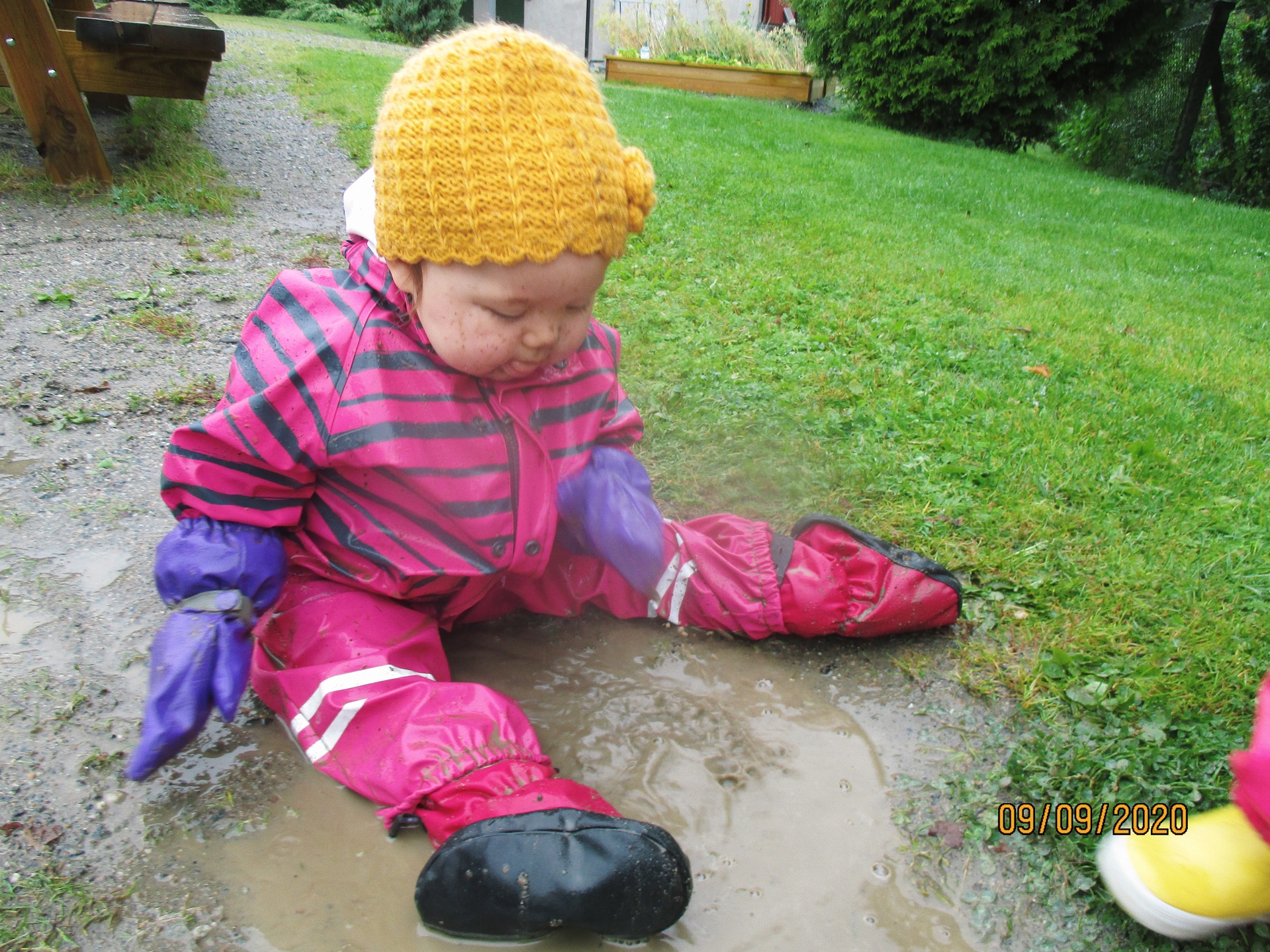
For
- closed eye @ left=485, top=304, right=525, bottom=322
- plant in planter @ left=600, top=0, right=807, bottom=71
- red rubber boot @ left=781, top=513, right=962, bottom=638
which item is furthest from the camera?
plant in planter @ left=600, top=0, right=807, bottom=71

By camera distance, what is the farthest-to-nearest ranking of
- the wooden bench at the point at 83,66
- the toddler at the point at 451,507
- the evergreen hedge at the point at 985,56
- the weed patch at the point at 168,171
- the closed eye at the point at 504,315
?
the evergreen hedge at the point at 985,56, the weed patch at the point at 168,171, the wooden bench at the point at 83,66, the closed eye at the point at 504,315, the toddler at the point at 451,507

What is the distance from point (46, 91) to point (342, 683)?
3.83 m

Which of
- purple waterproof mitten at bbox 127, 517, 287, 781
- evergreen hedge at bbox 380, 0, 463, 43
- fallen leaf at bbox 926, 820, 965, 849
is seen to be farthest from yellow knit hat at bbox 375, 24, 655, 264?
evergreen hedge at bbox 380, 0, 463, 43

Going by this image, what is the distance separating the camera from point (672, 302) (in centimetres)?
365

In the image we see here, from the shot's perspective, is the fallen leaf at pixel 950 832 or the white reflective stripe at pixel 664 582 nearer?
the fallen leaf at pixel 950 832

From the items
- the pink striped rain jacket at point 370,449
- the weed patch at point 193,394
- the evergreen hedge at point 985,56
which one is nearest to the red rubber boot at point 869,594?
the pink striped rain jacket at point 370,449

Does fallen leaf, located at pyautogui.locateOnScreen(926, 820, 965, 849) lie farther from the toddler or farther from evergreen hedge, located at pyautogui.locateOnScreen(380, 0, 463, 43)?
evergreen hedge, located at pyautogui.locateOnScreen(380, 0, 463, 43)

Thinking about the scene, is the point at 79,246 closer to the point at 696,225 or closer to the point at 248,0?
the point at 696,225

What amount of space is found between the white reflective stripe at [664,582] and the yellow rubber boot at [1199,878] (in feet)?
3.26

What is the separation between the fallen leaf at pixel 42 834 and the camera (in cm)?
146

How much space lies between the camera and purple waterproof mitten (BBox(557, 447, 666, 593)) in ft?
6.34

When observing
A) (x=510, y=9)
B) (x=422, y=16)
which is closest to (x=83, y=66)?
(x=422, y=16)

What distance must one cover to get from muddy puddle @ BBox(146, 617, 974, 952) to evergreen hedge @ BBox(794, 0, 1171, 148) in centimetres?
1012
